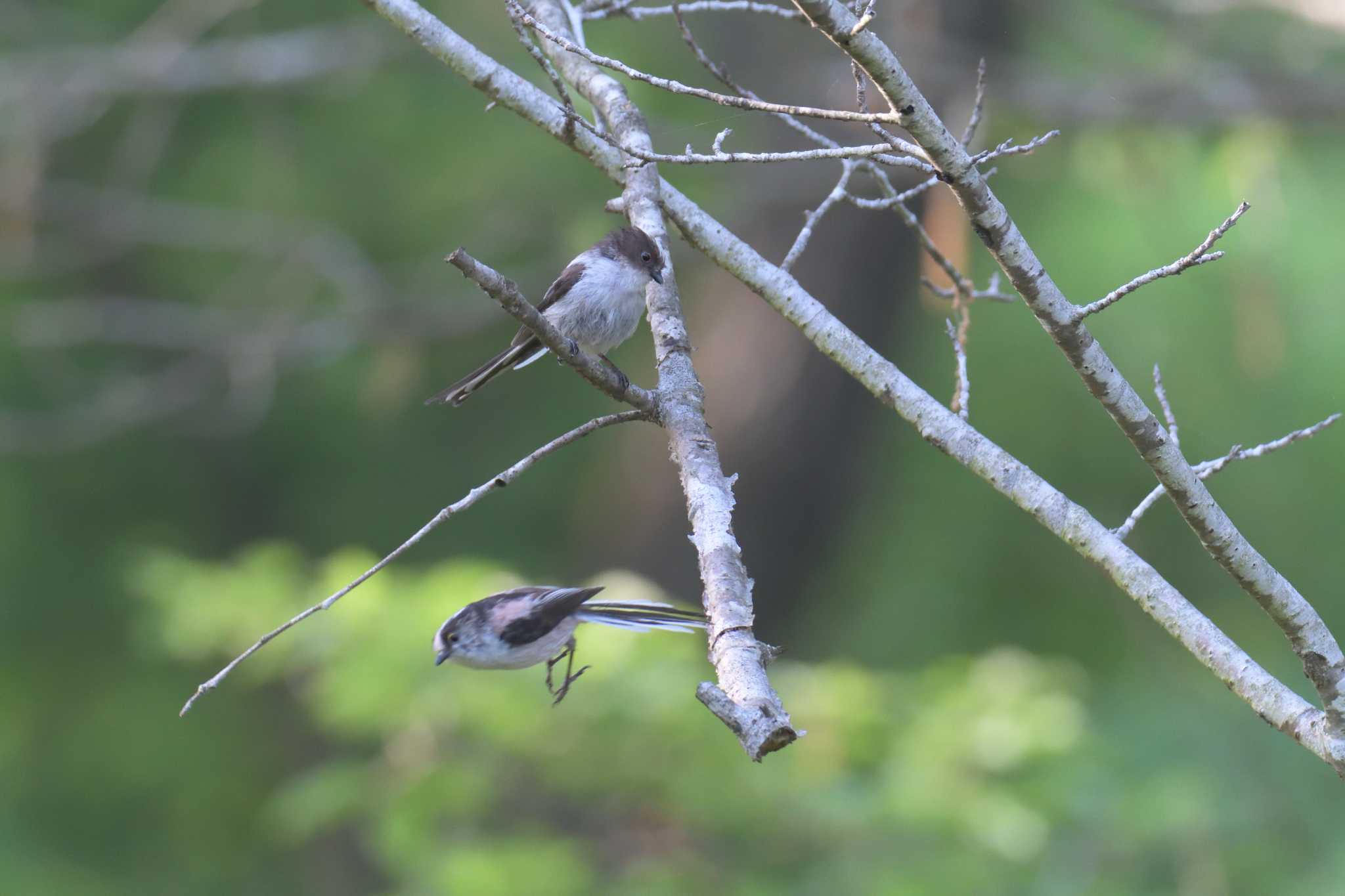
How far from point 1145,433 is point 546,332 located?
0.96 metres

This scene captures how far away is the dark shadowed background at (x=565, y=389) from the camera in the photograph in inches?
298

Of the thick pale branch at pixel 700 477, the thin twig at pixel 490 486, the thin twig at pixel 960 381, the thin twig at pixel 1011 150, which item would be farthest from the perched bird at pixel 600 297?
the thin twig at pixel 1011 150

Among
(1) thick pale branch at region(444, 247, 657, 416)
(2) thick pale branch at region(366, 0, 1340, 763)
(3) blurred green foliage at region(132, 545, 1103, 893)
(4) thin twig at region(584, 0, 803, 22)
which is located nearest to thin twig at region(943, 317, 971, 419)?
(2) thick pale branch at region(366, 0, 1340, 763)

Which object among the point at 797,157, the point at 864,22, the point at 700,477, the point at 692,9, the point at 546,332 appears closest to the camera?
the point at 864,22

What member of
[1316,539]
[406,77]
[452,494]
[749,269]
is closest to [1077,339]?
[749,269]

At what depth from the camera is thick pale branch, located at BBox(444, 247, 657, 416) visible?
Answer: 1.67 metres

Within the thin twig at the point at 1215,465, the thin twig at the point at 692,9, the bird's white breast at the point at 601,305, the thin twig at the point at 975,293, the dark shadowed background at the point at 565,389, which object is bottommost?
the thin twig at the point at 1215,465

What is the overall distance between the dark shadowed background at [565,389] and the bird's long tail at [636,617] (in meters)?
4.19

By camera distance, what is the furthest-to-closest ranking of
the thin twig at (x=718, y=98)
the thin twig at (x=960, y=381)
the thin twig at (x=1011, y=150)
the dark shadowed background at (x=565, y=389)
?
the dark shadowed background at (x=565, y=389) < the thin twig at (x=960, y=381) < the thin twig at (x=1011, y=150) < the thin twig at (x=718, y=98)

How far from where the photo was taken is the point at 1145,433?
2043 mm

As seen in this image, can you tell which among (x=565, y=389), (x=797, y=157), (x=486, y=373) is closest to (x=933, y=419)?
(x=797, y=157)

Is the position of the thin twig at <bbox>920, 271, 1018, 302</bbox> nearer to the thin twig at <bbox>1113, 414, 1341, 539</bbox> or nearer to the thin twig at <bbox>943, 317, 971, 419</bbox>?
the thin twig at <bbox>943, 317, 971, 419</bbox>

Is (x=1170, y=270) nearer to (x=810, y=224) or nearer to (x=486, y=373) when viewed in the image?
(x=810, y=224)

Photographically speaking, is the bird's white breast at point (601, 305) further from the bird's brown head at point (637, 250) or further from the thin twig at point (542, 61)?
the thin twig at point (542, 61)
